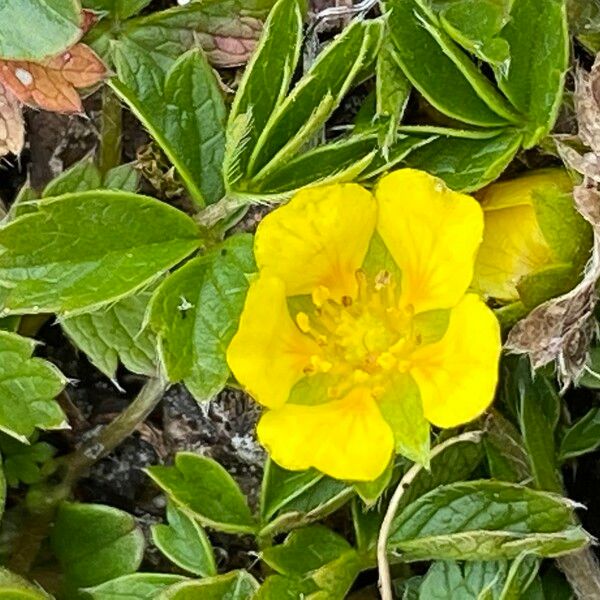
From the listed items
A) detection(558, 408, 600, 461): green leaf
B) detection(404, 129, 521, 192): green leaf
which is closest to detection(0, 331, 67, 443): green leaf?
detection(404, 129, 521, 192): green leaf

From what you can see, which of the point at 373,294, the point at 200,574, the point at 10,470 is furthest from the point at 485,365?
the point at 10,470

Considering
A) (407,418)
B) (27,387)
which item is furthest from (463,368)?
(27,387)

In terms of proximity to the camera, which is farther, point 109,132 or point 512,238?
point 109,132

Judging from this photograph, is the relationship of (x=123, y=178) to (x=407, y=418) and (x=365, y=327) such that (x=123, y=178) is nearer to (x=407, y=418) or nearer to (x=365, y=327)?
(x=365, y=327)

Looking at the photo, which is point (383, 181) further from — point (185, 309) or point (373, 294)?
point (185, 309)

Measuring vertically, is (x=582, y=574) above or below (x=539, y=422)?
below

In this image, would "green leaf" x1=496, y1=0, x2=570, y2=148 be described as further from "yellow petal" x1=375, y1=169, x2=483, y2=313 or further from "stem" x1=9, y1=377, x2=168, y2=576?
"stem" x1=9, y1=377, x2=168, y2=576
